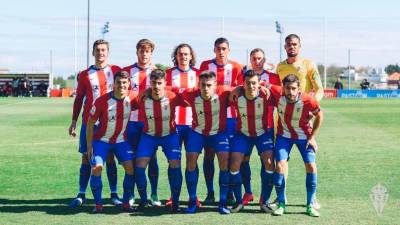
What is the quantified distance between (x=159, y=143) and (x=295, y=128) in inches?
64.1

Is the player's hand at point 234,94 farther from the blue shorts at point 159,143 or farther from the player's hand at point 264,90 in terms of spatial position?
the blue shorts at point 159,143

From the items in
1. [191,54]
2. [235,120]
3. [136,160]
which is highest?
[191,54]

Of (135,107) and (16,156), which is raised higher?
(135,107)

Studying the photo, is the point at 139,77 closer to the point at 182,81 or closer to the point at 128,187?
the point at 182,81

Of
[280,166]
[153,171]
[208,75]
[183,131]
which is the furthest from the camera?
[153,171]

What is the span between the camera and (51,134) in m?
16.7

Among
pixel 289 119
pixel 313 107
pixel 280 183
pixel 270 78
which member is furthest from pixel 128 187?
pixel 313 107

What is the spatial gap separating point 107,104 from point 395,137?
1000cm

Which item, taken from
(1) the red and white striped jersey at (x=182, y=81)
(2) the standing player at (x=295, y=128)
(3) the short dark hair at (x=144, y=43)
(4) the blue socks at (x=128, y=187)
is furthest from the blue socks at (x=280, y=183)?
(3) the short dark hair at (x=144, y=43)

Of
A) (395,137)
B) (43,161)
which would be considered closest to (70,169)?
(43,161)

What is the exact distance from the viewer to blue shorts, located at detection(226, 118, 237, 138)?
7.77 meters

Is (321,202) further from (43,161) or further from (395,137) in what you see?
(395,137)

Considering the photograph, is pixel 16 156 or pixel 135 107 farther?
pixel 16 156

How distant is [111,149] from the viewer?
7.66 m
